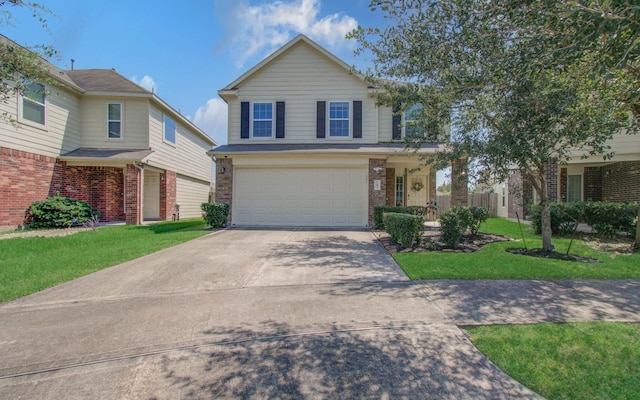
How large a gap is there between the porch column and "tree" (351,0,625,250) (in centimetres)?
454

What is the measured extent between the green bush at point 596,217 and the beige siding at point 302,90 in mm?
7041

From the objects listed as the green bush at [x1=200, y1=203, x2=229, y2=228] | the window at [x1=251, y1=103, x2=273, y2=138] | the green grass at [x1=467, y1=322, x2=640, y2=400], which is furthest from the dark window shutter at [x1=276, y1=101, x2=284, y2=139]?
the green grass at [x1=467, y1=322, x2=640, y2=400]

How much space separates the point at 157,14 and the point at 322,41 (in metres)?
6.74

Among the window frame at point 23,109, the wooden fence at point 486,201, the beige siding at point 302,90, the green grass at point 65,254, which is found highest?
the beige siding at point 302,90

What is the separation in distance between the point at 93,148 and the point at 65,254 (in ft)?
26.7

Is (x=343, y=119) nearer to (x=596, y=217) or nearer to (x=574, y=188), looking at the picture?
(x=596, y=217)

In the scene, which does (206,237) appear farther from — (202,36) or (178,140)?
(178,140)

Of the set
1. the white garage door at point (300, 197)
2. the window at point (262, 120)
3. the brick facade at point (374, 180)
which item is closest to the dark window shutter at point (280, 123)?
the window at point (262, 120)

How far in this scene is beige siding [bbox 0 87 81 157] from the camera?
34.8 feet

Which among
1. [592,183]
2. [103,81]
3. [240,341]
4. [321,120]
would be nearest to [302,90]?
[321,120]

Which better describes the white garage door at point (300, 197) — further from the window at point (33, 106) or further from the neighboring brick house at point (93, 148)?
the window at point (33, 106)

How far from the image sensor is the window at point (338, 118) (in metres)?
13.5

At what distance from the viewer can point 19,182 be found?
11062mm

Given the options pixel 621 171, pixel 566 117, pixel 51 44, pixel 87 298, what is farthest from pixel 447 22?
pixel 621 171
